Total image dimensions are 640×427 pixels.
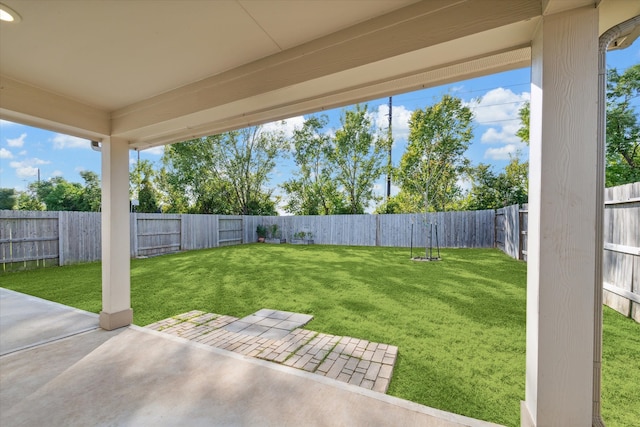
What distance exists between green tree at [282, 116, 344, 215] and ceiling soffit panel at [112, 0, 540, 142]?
1278 centimetres

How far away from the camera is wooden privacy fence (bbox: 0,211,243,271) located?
19.7 ft

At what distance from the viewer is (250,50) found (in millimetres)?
1768

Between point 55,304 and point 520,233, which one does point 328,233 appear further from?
point 55,304

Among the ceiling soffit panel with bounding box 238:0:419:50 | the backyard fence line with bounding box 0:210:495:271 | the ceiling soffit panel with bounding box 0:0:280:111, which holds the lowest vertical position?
the backyard fence line with bounding box 0:210:495:271

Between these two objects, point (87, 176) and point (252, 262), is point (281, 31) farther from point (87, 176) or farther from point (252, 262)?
point (87, 176)

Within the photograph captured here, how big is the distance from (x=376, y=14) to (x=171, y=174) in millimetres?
16202

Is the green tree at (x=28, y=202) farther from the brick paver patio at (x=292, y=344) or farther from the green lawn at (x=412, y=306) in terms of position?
the brick paver patio at (x=292, y=344)

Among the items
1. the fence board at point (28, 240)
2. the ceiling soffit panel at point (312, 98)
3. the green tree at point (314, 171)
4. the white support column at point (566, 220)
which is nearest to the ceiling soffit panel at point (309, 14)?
the ceiling soffit panel at point (312, 98)

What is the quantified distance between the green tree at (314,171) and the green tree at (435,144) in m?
5.03

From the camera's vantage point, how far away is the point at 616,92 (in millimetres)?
9766

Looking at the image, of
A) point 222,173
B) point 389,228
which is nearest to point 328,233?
point 389,228

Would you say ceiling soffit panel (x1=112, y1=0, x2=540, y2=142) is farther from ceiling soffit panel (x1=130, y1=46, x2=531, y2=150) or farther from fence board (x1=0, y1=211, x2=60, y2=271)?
fence board (x1=0, y1=211, x2=60, y2=271)

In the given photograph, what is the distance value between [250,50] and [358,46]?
0.70 m

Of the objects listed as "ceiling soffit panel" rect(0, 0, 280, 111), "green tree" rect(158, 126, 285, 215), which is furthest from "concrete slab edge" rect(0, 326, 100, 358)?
"green tree" rect(158, 126, 285, 215)
